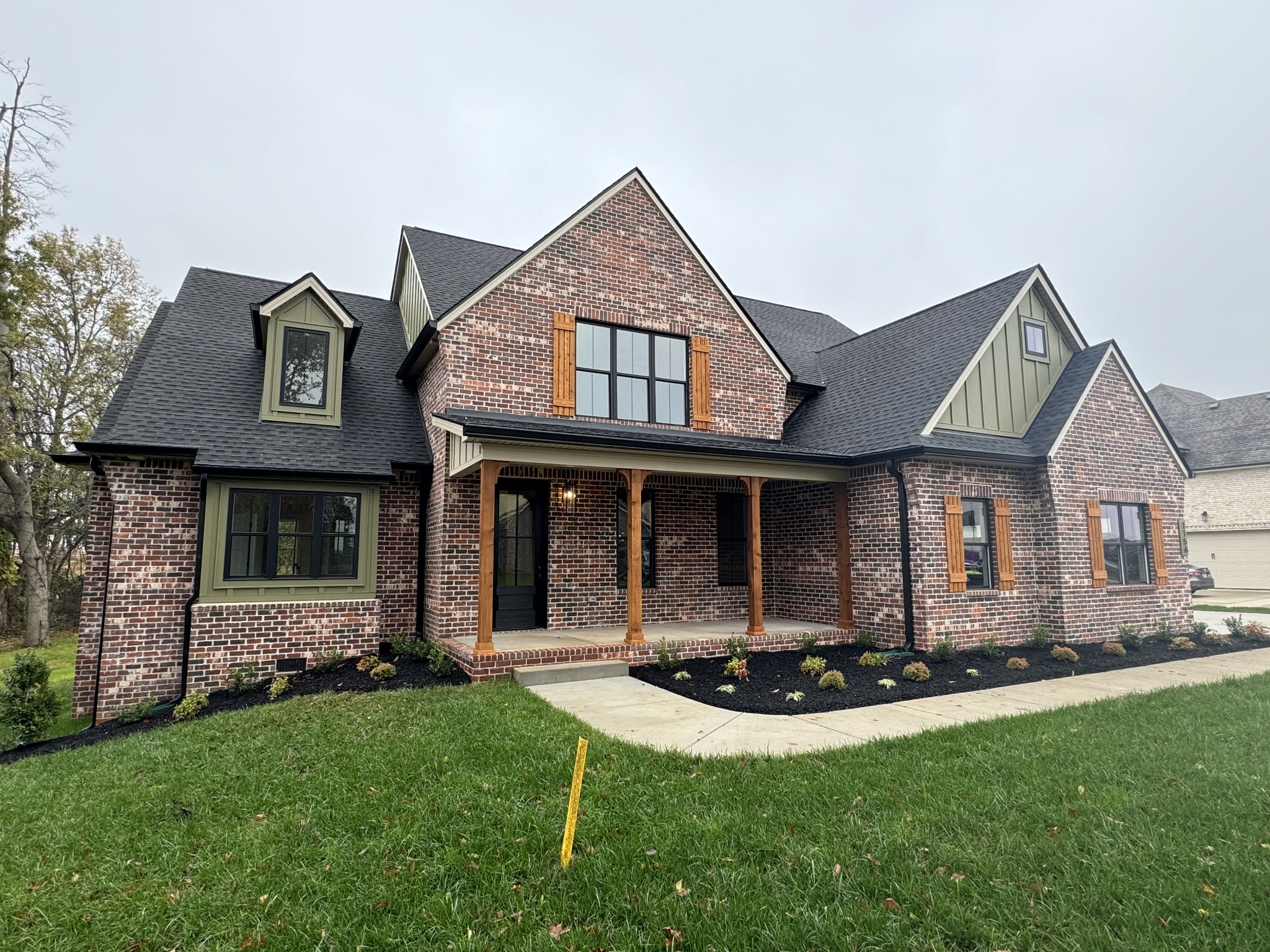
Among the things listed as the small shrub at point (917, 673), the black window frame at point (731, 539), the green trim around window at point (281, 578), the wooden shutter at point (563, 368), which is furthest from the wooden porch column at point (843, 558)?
the green trim around window at point (281, 578)

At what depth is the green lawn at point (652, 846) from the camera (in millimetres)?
2854

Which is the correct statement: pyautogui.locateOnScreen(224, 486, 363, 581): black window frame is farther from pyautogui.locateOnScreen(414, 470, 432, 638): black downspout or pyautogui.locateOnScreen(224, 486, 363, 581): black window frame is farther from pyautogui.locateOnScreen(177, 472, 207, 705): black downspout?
pyautogui.locateOnScreen(414, 470, 432, 638): black downspout

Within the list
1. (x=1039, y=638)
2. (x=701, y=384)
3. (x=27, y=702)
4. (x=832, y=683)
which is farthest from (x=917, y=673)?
(x=27, y=702)

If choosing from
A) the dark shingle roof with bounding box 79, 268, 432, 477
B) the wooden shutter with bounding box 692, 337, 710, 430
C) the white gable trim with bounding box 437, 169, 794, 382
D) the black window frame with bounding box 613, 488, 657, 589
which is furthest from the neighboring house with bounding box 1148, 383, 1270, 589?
the dark shingle roof with bounding box 79, 268, 432, 477

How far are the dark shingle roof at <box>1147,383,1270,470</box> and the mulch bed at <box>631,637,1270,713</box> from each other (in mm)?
18876

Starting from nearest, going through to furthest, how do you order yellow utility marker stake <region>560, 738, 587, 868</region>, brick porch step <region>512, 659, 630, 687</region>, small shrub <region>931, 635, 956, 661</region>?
yellow utility marker stake <region>560, 738, 587, 868</region>
brick porch step <region>512, 659, 630, 687</region>
small shrub <region>931, 635, 956, 661</region>

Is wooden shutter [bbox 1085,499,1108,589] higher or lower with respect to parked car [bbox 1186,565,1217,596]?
higher

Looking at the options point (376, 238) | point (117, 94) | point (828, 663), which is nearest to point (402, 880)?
point (828, 663)

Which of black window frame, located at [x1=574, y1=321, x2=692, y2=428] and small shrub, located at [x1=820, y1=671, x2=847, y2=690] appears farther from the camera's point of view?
black window frame, located at [x1=574, y1=321, x2=692, y2=428]

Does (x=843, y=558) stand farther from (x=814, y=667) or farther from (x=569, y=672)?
(x=569, y=672)

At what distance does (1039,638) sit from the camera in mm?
10812

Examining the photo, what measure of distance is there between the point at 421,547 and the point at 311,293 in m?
4.66

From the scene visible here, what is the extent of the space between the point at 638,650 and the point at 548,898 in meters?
5.99

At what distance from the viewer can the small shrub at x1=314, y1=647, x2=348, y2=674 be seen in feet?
29.6
